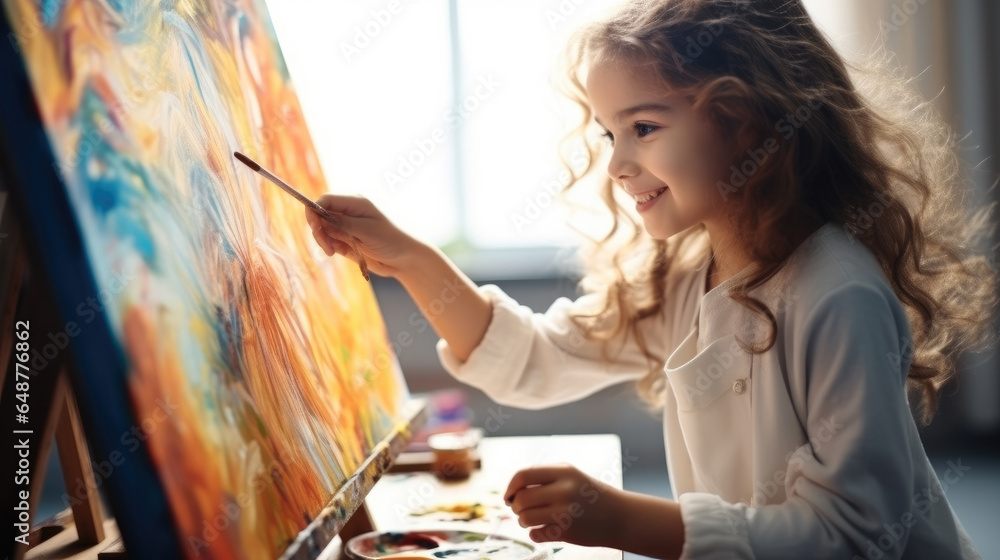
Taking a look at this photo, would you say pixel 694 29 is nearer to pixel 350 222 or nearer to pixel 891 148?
pixel 891 148

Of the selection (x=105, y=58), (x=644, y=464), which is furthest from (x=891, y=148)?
(x=644, y=464)

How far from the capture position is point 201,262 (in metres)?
0.76

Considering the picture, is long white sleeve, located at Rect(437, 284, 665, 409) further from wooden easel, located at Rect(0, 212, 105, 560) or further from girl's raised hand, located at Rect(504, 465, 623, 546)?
wooden easel, located at Rect(0, 212, 105, 560)

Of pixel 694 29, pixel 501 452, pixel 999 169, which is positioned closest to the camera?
pixel 694 29

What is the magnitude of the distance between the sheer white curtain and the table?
2203 millimetres

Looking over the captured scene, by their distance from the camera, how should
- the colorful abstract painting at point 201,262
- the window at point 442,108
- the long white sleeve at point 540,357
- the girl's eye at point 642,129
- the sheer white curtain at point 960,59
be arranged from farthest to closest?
the window at point 442,108, the sheer white curtain at point 960,59, the long white sleeve at point 540,357, the girl's eye at point 642,129, the colorful abstract painting at point 201,262

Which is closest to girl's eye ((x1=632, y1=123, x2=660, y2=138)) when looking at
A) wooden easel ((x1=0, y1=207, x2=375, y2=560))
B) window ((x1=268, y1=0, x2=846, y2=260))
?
wooden easel ((x1=0, y1=207, x2=375, y2=560))

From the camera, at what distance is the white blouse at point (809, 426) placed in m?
0.81

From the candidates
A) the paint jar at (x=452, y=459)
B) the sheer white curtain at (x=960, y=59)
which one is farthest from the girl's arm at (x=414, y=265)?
the sheer white curtain at (x=960, y=59)

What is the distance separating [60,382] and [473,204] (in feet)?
8.47

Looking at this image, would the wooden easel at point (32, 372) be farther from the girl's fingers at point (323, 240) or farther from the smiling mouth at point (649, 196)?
the smiling mouth at point (649, 196)

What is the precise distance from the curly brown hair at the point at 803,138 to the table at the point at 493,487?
371mm

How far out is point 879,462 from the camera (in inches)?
31.8

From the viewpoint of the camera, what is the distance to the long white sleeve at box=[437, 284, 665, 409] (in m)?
1.25
